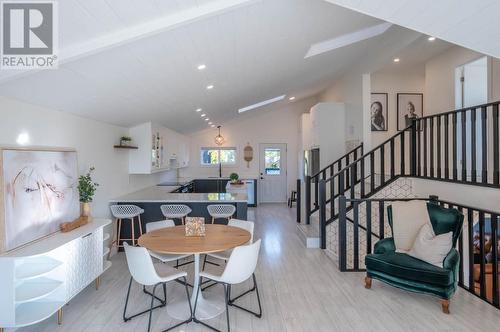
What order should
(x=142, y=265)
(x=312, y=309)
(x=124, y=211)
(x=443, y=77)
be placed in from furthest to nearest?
(x=443, y=77) < (x=124, y=211) < (x=312, y=309) < (x=142, y=265)

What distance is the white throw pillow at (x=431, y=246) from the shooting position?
3.04 metres

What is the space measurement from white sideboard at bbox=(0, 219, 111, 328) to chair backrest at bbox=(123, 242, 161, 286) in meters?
0.69

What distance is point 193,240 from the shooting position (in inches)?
118

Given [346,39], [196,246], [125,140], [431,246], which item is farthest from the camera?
[125,140]

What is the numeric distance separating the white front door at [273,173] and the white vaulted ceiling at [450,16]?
7567 millimetres

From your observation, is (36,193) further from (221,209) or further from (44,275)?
(221,209)

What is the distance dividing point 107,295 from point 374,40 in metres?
5.55

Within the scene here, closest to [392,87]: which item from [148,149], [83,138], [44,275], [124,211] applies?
[148,149]

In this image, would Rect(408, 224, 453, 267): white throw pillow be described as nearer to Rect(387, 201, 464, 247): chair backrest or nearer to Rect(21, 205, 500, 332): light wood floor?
Rect(387, 201, 464, 247): chair backrest

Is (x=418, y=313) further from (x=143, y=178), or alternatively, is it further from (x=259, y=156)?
(x=259, y=156)

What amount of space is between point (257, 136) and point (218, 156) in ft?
4.91

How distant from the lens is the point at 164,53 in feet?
9.27

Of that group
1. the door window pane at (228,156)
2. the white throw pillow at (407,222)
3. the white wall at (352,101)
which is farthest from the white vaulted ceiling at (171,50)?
the door window pane at (228,156)

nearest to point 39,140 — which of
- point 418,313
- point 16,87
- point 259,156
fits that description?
point 16,87
